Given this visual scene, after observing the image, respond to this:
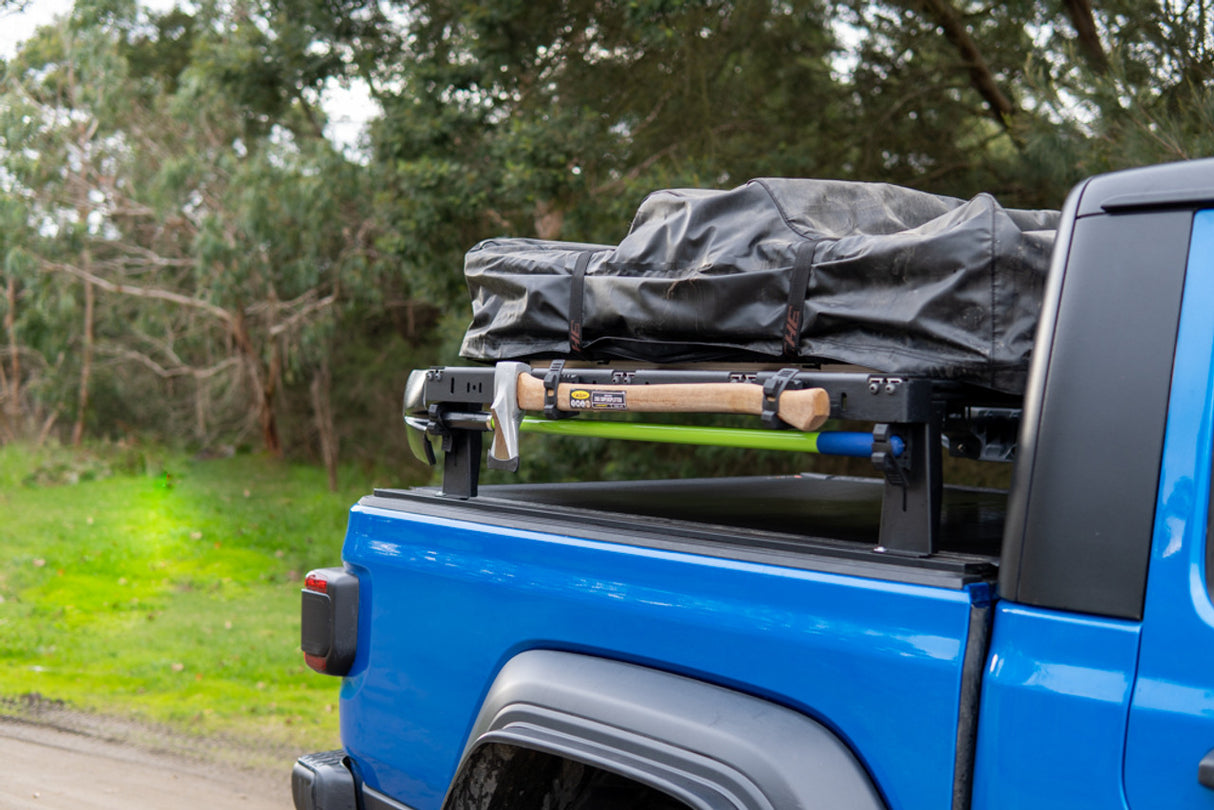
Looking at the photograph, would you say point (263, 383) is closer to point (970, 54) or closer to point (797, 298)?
point (970, 54)

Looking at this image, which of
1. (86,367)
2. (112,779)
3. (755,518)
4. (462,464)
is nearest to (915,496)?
(755,518)

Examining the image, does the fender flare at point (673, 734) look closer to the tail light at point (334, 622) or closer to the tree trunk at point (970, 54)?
the tail light at point (334, 622)

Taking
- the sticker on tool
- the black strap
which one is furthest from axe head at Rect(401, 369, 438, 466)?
the black strap

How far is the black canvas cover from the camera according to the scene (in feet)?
6.63

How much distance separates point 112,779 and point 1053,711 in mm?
5027

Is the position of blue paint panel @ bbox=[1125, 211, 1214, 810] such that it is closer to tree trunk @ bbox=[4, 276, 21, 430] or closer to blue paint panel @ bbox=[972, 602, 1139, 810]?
blue paint panel @ bbox=[972, 602, 1139, 810]

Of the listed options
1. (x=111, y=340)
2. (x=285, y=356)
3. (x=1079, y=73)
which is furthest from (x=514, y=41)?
(x=111, y=340)

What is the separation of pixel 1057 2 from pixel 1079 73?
6.88 ft

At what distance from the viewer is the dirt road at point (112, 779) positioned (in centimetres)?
520

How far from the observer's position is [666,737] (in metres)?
2.09

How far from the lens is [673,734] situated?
209 cm

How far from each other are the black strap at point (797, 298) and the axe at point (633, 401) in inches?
5.1

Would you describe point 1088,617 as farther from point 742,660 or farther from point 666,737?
point 666,737

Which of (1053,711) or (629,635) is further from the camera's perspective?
(629,635)
